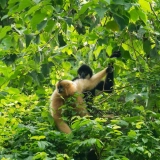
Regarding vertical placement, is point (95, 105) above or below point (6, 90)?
below

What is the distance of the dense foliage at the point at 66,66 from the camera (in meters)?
3.92

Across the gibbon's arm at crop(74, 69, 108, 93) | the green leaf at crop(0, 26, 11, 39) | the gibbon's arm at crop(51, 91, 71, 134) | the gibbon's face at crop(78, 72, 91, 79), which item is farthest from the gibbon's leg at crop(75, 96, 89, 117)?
the gibbon's face at crop(78, 72, 91, 79)

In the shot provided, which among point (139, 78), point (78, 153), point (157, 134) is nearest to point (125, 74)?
point (139, 78)

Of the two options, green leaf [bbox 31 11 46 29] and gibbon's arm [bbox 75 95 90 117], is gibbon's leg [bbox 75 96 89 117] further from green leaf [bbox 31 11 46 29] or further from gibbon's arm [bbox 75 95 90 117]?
green leaf [bbox 31 11 46 29]

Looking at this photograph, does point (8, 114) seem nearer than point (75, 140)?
No

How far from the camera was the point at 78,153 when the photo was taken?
4.57m

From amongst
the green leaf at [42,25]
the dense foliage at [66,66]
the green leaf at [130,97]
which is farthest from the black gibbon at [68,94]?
the green leaf at [42,25]

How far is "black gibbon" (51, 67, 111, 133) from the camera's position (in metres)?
5.41

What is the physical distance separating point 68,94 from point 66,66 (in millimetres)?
1201

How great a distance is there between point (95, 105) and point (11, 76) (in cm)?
156

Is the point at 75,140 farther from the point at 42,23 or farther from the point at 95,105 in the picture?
the point at 42,23

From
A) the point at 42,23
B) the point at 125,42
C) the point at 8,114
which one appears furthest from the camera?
the point at 125,42

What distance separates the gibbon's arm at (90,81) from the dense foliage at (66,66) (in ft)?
5.22

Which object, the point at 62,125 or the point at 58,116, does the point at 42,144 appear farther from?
the point at 58,116
